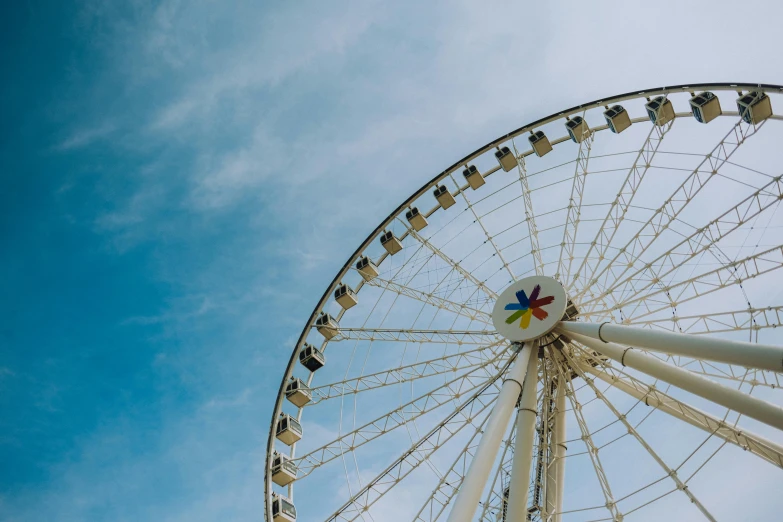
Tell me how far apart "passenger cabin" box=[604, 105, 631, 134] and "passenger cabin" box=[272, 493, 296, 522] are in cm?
1695

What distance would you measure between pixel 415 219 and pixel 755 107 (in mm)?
11715

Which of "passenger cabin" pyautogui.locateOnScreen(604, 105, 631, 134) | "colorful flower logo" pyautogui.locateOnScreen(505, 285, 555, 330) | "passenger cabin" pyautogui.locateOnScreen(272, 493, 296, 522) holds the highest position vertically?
"passenger cabin" pyautogui.locateOnScreen(604, 105, 631, 134)

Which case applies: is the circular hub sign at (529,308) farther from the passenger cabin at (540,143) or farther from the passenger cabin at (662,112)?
the passenger cabin at (662,112)

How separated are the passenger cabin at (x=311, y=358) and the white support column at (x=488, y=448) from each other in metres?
8.65

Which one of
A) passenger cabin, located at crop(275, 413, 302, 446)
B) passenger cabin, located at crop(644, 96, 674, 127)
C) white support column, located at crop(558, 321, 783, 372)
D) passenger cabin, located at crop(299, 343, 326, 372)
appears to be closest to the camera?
white support column, located at crop(558, 321, 783, 372)

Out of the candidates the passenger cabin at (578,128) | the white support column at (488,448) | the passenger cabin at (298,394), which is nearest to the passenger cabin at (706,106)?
the passenger cabin at (578,128)

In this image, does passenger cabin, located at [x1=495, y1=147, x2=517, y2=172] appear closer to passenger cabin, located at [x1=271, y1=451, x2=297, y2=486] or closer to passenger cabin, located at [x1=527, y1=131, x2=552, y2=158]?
passenger cabin, located at [x1=527, y1=131, x2=552, y2=158]

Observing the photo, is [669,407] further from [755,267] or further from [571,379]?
[755,267]

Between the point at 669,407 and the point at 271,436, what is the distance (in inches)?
506

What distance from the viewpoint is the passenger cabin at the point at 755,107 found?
16719 millimetres

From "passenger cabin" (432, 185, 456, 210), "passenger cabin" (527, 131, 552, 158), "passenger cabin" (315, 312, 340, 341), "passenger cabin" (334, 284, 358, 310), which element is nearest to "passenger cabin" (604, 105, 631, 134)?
"passenger cabin" (527, 131, 552, 158)

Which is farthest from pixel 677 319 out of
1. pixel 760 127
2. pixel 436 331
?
pixel 436 331

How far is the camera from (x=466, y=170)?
2375 cm

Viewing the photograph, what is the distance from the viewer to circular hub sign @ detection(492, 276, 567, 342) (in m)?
17.6
